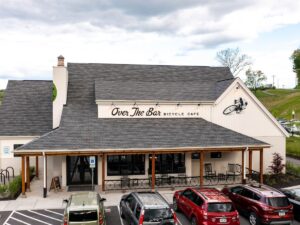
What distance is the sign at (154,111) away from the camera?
25.5 meters

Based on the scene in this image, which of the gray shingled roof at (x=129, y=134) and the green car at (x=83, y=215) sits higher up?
the gray shingled roof at (x=129, y=134)

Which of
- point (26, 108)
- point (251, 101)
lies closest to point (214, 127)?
point (251, 101)

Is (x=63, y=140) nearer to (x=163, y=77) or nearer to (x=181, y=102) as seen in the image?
(x=181, y=102)

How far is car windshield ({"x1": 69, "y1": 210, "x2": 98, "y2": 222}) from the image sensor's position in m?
13.7

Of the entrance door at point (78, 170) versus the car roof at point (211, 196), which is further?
the entrance door at point (78, 170)

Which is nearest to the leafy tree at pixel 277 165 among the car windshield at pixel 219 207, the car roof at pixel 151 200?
the car windshield at pixel 219 207

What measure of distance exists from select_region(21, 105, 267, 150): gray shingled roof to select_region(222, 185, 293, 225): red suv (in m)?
6.71

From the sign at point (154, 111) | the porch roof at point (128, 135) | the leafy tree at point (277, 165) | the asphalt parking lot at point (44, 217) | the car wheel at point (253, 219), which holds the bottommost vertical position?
the asphalt parking lot at point (44, 217)

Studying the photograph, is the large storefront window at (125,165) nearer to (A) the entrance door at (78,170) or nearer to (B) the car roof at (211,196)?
(A) the entrance door at (78,170)

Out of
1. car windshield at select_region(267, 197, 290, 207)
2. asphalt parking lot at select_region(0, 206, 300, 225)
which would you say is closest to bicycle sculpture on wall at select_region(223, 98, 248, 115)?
asphalt parking lot at select_region(0, 206, 300, 225)

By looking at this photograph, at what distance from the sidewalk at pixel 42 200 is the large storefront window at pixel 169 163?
7.96 feet

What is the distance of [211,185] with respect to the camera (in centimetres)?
2388

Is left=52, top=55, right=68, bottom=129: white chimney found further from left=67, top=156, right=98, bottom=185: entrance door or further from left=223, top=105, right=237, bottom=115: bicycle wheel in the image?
left=223, top=105, right=237, bottom=115: bicycle wheel

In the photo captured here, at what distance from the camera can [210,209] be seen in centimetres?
1472
